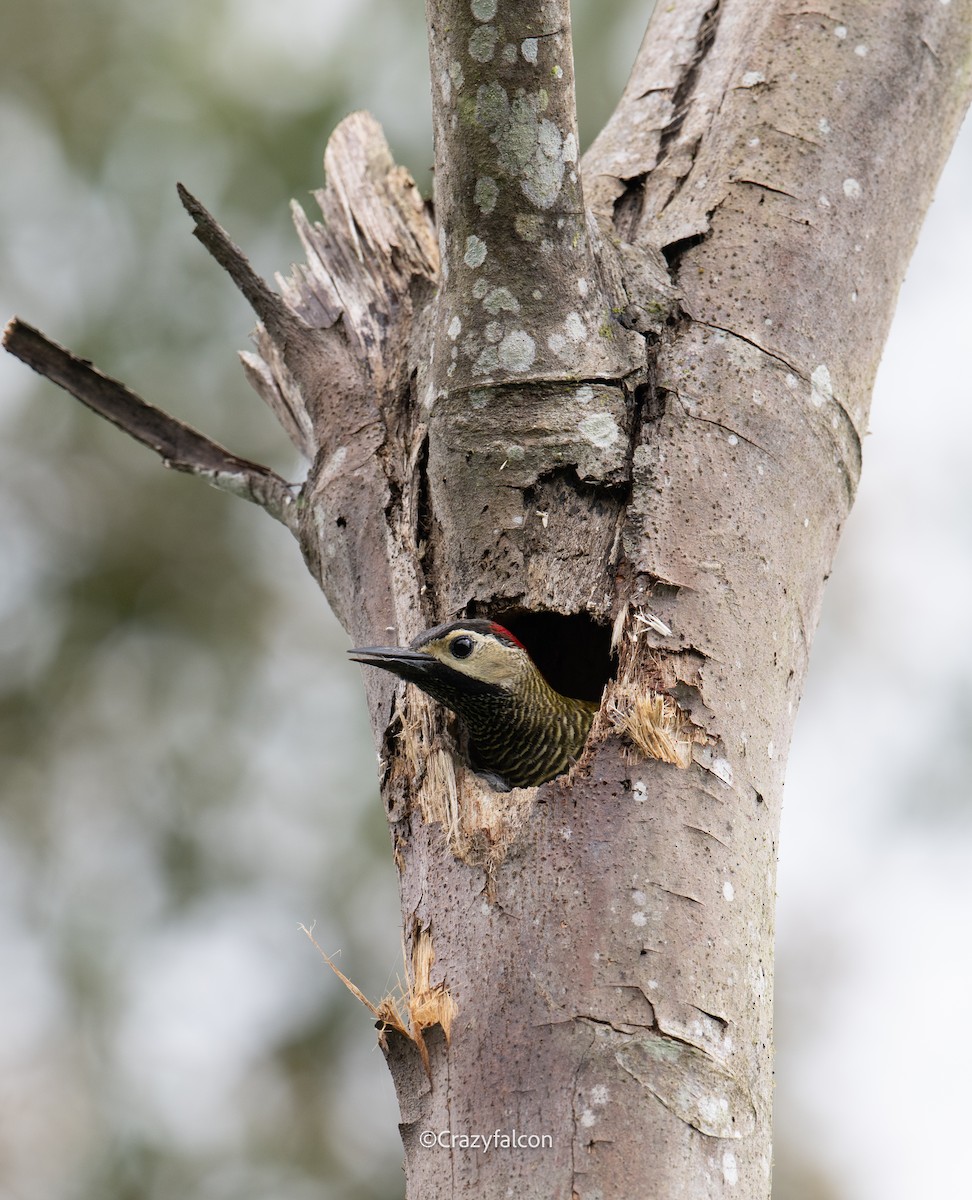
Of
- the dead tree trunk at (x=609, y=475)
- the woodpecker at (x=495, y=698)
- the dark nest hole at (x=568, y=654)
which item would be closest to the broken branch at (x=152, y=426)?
the dead tree trunk at (x=609, y=475)

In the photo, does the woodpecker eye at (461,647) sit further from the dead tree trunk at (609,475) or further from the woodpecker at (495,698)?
the dead tree trunk at (609,475)

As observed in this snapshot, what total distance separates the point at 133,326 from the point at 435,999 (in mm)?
6892

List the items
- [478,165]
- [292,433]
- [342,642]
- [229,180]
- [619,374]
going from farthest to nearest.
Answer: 1. [342,642]
2. [229,180]
3. [292,433]
4. [619,374]
5. [478,165]

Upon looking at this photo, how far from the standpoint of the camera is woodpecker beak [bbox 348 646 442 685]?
10.8 ft

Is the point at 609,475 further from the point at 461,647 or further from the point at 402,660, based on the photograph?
the point at 402,660

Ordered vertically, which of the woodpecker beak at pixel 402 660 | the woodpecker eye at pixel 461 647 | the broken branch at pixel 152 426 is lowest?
the woodpecker beak at pixel 402 660

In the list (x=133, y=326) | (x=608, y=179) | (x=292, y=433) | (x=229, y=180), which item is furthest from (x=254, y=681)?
(x=608, y=179)

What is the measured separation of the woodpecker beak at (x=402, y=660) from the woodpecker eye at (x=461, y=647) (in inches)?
2.5

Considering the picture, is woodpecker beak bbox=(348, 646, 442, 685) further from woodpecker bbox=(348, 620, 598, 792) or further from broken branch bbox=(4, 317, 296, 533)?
broken branch bbox=(4, 317, 296, 533)

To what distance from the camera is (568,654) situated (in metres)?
4.89

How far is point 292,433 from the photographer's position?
425 centimetres

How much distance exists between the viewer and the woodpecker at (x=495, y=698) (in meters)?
3.33

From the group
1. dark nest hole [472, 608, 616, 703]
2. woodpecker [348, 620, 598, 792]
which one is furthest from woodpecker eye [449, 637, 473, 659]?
dark nest hole [472, 608, 616, 703]

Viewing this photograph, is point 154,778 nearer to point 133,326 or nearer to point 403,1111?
point 133,326
